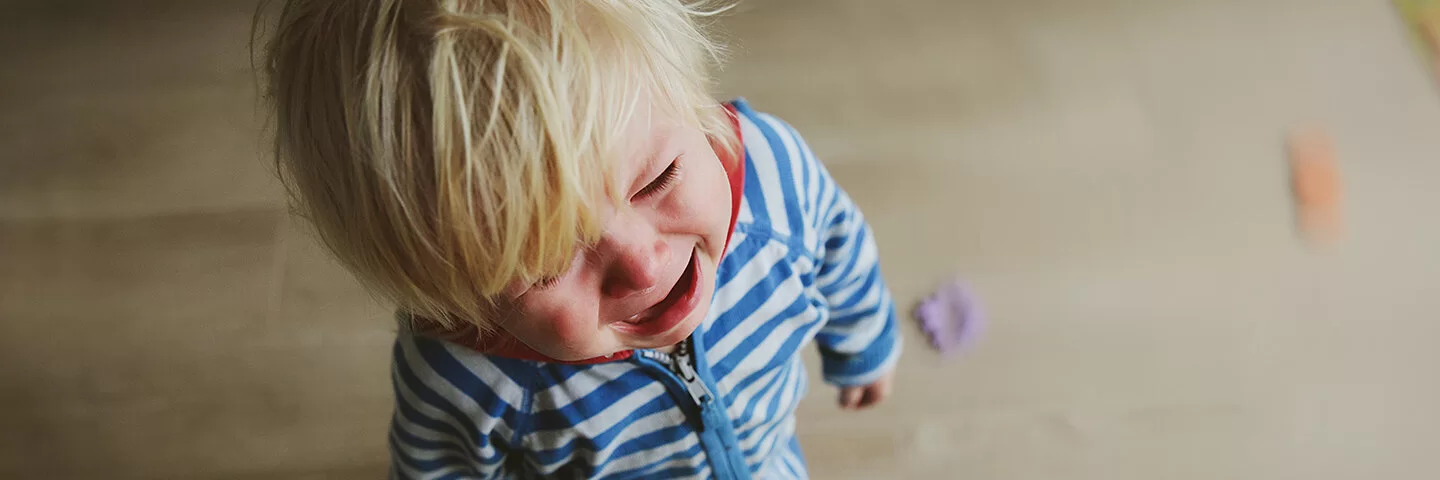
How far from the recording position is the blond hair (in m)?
0.33

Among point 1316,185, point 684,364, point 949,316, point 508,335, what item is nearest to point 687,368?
point 684,364

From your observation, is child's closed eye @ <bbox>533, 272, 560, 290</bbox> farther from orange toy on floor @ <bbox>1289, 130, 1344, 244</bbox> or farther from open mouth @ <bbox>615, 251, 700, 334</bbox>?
orange toy on floor @ <bbox>1289, 130, 1344, 244</bbox>

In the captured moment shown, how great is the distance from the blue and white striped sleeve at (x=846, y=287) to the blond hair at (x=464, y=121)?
0.21 meters

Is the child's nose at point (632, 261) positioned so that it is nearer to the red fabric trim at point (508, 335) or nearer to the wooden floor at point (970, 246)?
the red fabric trim at point (508, 335)

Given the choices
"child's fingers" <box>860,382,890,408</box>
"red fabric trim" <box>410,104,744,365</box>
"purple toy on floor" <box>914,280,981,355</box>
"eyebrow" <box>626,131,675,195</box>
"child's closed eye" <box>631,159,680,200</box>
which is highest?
"eyebrow" <box>626,131,675,195</box>

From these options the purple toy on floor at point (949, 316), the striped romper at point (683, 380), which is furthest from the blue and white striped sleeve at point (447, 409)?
the purple toy on floor at point (949, 316)

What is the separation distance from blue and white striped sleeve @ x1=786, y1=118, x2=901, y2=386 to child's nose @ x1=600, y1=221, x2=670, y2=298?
0.17 meters

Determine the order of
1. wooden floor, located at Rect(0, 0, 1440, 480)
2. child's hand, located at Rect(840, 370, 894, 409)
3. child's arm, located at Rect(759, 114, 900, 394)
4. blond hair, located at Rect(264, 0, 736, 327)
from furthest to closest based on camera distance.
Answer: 1. wooden floor, located at Rect(0, 0, 1440, 480)
2. child's hand, located at Rect(840, 370, 894, 409)
3. child's arm, located at Rect(759, 114, 900, 394)
4. blond hair, located at Rect(264, 0, 736, 327)

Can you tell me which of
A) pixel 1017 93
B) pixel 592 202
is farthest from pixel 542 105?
pixel 1017 93

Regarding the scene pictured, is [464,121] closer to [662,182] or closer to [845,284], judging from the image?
[662,182]

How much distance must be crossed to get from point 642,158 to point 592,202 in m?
0.03

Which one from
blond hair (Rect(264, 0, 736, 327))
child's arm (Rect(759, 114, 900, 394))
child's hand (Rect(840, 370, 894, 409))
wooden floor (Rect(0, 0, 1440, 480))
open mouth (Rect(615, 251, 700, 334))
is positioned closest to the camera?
blond hair (Rect(264, 0, 736, 327))

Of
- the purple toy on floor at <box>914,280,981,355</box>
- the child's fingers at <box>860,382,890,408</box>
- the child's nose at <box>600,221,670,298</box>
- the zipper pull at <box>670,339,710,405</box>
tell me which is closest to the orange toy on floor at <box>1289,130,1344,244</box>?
the purple toy on floor at <box>914,280,981,355</box>

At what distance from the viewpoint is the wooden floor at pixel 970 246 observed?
90cm
